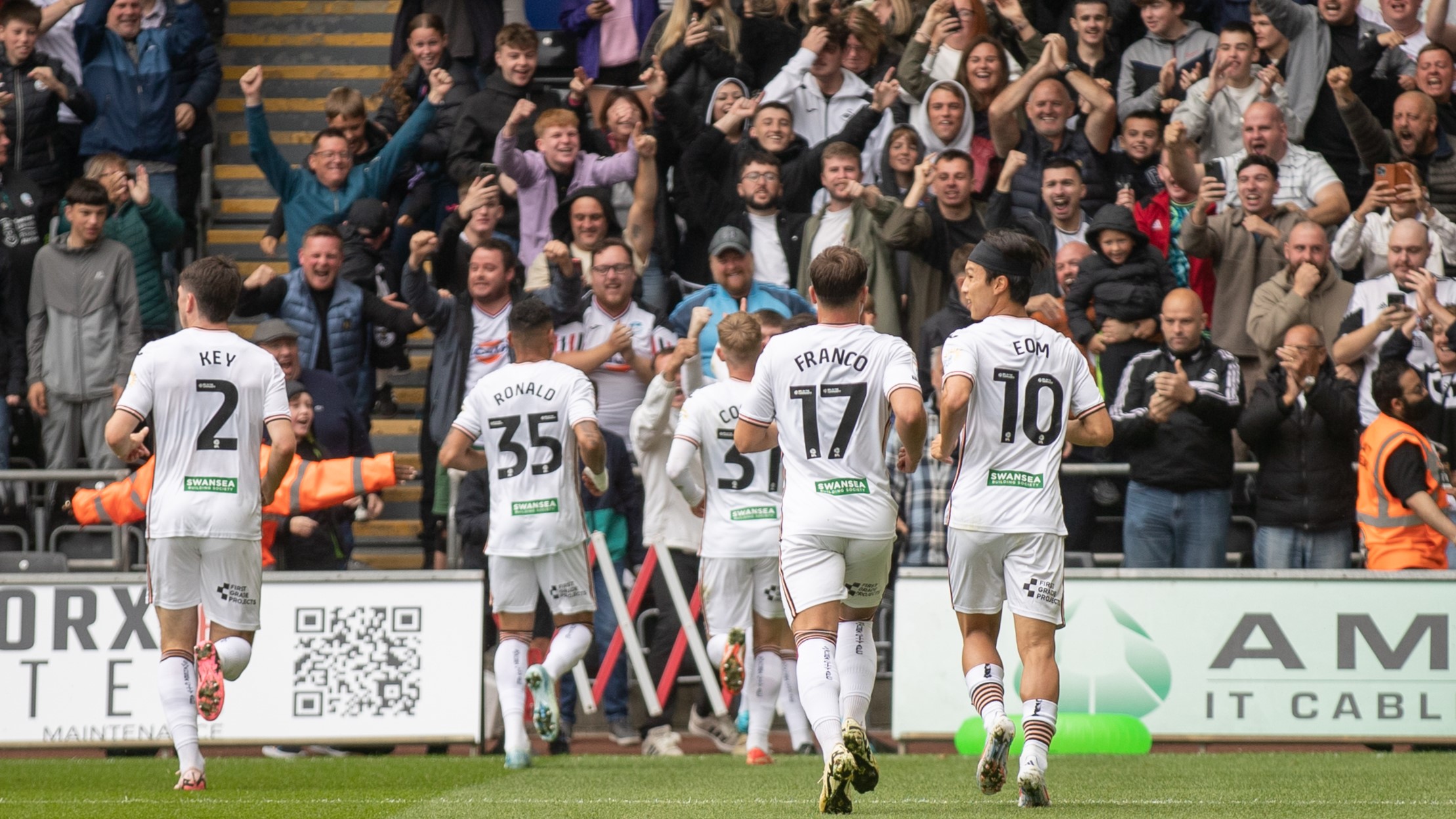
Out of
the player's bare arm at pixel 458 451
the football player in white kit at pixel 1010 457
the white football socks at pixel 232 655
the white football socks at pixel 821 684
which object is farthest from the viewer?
the player's bare arm at pixel 458 451

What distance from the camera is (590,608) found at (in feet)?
32.5

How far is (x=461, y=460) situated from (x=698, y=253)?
14.8ft

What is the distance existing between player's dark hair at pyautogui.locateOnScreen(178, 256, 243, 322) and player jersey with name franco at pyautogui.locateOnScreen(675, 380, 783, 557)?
2.83 m

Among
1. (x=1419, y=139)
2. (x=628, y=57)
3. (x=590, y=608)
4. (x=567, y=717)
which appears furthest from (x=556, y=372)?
(x=1419, y=139)

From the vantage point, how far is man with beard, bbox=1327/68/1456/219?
13.4m

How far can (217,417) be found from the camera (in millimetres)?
8453

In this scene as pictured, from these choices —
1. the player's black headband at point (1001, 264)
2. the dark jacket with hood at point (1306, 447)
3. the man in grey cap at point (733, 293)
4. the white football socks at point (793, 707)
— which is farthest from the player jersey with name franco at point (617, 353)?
the player's black headband at point (1001, 264)

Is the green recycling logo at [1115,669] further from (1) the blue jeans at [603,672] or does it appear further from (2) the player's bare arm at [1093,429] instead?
(2) the player's bare arm at [1093,429]

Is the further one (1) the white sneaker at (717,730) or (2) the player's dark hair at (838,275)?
(1) the white sneaker at (717,730)

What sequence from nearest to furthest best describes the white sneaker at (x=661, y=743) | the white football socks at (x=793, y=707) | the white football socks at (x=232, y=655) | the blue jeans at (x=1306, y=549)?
the white football socks at (x=232, y=655) → the white football socks at (x=793, y=707) → the white sneaker at (x=661, y=743) → the blue jeans at (x=1306, y=549)

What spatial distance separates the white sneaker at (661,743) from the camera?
36.9 ft

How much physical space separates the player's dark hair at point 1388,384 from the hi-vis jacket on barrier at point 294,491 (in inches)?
245

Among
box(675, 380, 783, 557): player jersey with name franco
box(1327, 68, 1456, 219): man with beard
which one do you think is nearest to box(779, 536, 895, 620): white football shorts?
box(675, 380, 783, 557): player jersey with name franco

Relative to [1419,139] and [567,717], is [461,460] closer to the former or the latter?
[567,717]
